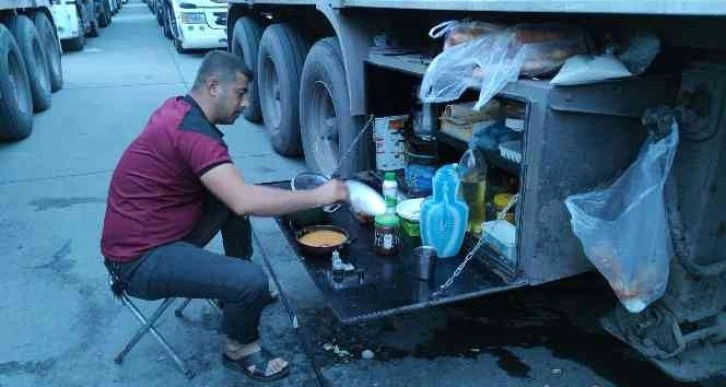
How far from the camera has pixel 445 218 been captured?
94.1 inches

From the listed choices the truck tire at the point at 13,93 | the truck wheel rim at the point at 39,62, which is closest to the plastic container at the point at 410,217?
the truck tire at the point at 13,93

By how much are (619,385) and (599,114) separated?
1.06 meters

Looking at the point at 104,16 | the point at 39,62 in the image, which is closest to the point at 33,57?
the point at 39,62

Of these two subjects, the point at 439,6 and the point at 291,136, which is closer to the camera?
the point at 439,6

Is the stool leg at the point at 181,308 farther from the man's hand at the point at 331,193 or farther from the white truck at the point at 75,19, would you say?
the white truck at the point at 75,19

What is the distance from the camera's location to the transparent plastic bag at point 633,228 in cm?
192

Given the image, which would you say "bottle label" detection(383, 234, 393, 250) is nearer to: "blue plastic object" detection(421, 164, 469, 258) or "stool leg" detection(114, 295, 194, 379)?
"blue plastic object" detection(421, 164, 469, 258)

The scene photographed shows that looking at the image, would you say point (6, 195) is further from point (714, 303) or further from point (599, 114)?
point (714, 303)

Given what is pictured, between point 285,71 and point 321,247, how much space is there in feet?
8.29

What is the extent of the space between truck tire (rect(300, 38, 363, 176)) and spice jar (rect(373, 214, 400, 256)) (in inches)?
45.1

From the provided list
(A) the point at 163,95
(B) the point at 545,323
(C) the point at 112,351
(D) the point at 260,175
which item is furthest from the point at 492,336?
(A) the point at 163,95

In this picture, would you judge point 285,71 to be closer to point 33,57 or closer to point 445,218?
point 445,218

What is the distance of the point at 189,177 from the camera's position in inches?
86.0

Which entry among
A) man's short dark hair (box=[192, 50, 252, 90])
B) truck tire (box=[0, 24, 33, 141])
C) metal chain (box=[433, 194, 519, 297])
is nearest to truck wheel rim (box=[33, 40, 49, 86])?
truck tire (box=[0, 24, 33, 141])
